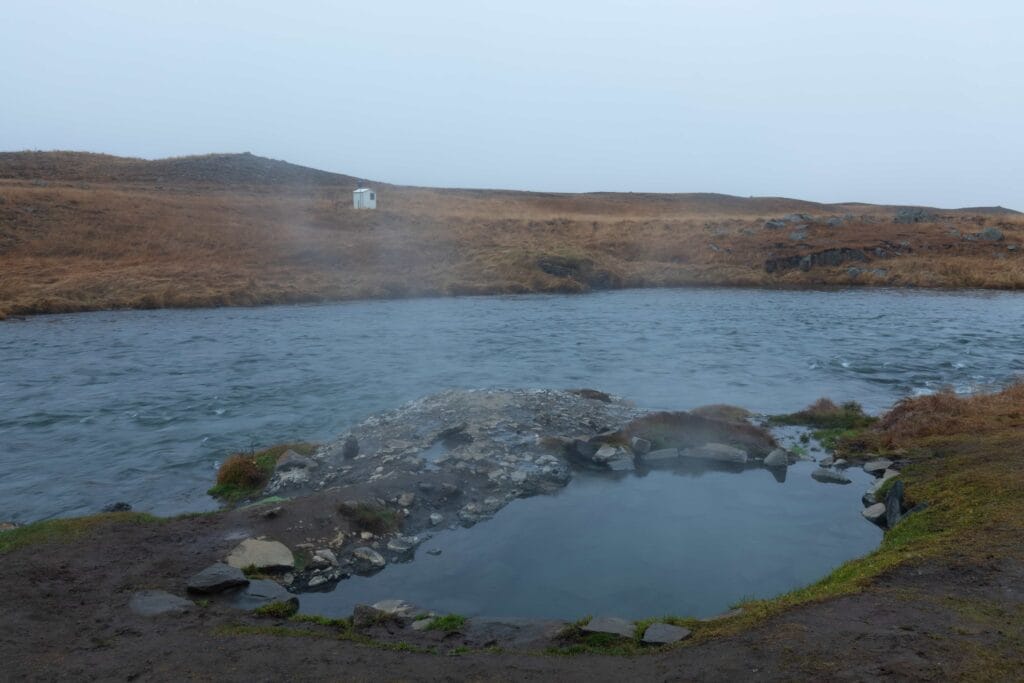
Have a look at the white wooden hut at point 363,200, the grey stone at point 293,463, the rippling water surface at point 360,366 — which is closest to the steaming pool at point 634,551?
the grey stone at point 293,463

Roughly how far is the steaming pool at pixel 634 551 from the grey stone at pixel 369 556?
201mm

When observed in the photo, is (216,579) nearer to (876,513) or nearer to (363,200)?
(876,513)

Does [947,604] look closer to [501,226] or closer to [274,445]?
[274,445]

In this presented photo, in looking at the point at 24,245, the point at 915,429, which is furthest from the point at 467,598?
the point at 24,245

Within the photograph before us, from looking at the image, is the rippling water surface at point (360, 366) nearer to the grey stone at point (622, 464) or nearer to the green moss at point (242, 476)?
the green moss at point (242, 476)

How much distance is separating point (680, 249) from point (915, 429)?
1647 inches

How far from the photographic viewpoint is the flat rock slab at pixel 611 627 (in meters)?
7.41

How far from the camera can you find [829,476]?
507 inches

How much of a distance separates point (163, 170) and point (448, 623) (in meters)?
74.4

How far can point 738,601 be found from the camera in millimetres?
8656

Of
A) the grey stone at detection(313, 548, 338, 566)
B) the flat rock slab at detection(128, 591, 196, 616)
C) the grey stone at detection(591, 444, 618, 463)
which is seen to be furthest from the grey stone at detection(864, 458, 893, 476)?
the flat rock slab at detection(128, 591, 196, 616)

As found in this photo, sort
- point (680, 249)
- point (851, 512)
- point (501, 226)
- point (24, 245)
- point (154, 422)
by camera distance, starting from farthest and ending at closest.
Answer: point (501, 226)
point (680, 249)
point (24, 245)
point (154, 422)
point (851, 512)

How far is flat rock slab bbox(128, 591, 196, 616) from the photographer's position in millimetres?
8094

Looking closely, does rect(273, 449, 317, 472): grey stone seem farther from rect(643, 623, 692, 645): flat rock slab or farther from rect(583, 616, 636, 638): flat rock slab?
rect(643, 623, 692, 645): flat rock slab
